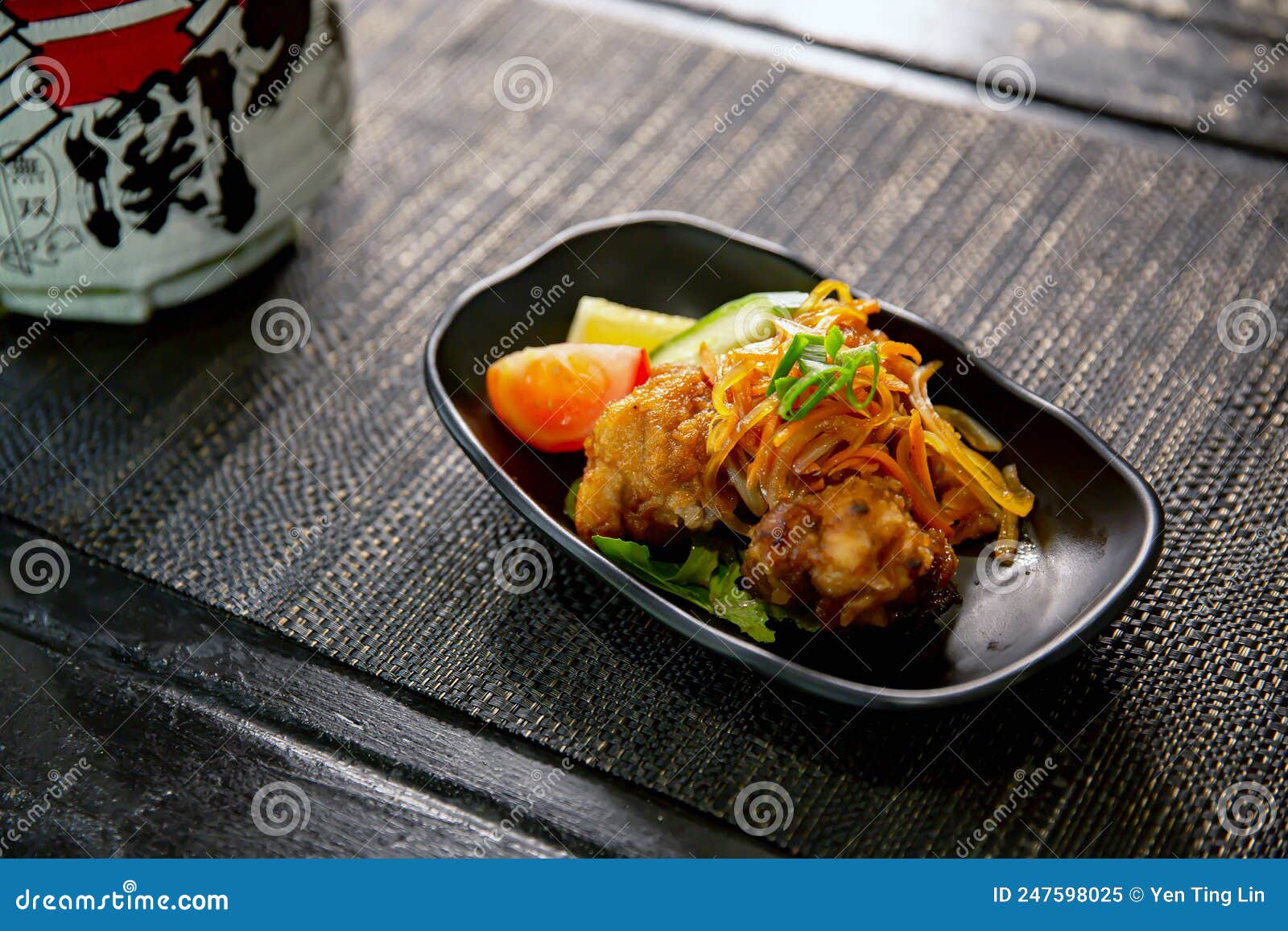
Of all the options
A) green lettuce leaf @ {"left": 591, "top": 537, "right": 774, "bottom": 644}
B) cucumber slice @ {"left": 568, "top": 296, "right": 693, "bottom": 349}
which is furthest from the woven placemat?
cucumber slice @ {"left": 568, "top": 296, "right": 693, "bottom": 349}

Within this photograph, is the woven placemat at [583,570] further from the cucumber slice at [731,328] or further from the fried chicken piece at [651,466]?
the cucumber slice at [731,328]

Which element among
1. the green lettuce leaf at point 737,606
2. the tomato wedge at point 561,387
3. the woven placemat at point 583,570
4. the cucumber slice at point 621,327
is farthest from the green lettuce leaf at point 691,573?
the cucumber slice at point 621,327

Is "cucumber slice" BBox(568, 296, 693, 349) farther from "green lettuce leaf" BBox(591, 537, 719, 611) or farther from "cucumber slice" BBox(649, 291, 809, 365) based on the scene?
"green lettuce leaf" BBox(591, 537, 719, 611)

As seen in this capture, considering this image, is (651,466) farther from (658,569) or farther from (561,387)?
(561,387)

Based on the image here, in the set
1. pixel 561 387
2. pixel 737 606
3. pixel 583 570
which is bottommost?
pixel 583 570

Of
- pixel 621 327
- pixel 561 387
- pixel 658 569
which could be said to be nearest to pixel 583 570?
pixel 658 569

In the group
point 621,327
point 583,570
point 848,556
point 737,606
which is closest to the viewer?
point 848,556

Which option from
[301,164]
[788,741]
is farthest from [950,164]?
[788,741]
